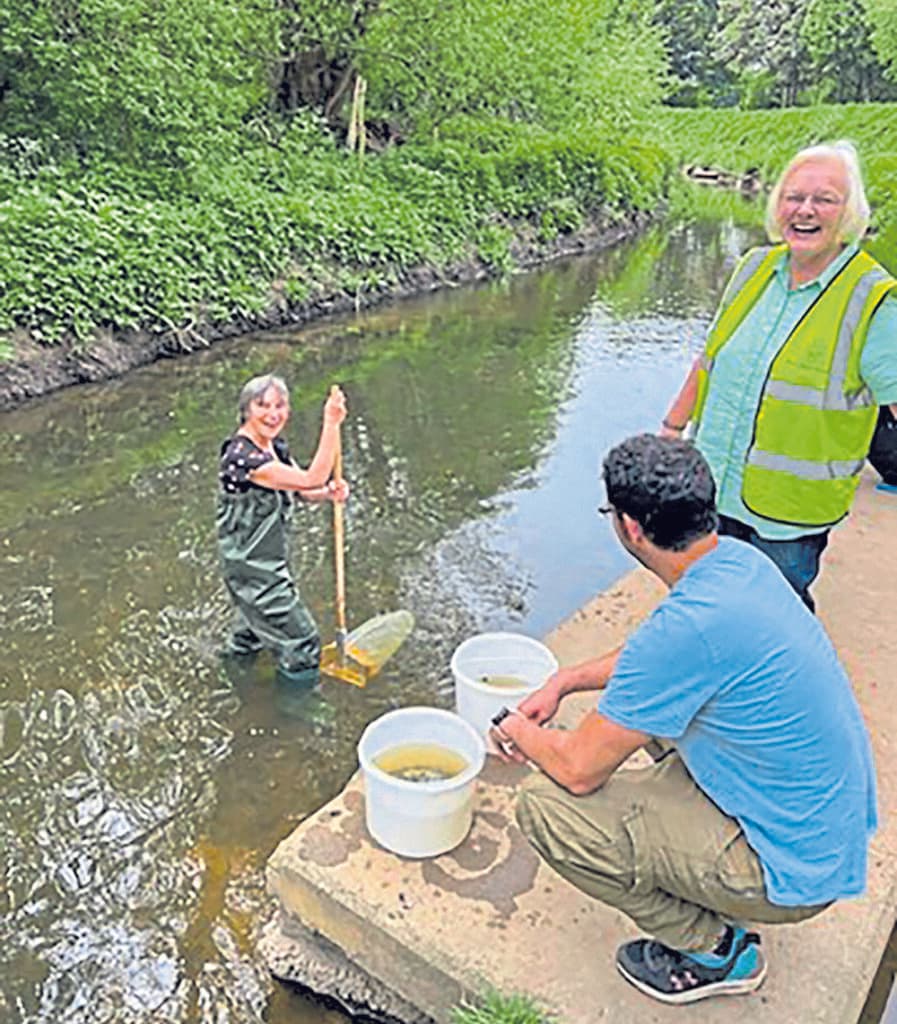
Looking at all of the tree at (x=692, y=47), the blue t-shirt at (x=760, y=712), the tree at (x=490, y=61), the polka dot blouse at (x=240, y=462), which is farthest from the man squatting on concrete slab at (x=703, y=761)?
the tree at (x=692, y=47)

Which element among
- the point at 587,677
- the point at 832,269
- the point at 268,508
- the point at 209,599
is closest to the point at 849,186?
the point at 832,269

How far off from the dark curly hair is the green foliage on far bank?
16.0 m

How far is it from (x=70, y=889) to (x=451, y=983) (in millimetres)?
1260

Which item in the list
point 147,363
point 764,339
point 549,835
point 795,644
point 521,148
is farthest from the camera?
point 521,148

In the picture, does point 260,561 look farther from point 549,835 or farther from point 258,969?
point 549,835

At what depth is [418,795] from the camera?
220 cm

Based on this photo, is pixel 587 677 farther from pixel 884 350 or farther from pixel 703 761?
pixel 884 350

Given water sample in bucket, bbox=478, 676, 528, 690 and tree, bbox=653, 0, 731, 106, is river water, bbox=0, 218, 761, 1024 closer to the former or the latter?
water sample in bucket, bbox=478, 676, 528, 690

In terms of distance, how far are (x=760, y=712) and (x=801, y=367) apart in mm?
1186

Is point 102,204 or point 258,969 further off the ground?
point 102,204

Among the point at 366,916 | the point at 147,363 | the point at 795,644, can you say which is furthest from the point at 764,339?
the point at 147,363

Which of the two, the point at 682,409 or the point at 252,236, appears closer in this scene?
the point at 682,409

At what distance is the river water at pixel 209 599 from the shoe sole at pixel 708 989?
80 cm

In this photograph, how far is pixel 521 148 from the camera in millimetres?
13219
